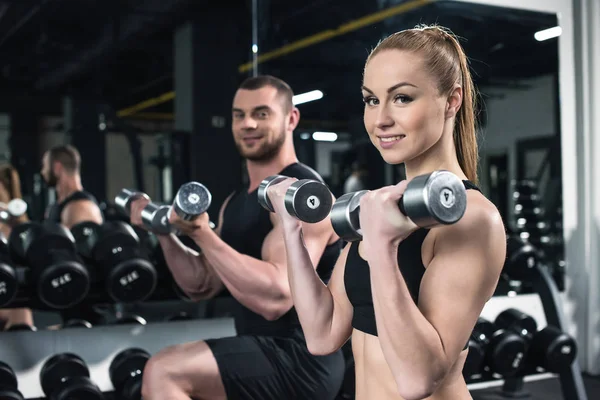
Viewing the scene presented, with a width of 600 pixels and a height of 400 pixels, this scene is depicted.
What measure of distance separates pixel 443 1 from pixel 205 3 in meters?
1.56

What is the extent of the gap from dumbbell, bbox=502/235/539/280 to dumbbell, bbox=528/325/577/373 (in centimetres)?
33

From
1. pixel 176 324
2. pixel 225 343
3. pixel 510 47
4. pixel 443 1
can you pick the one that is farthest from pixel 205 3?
pixel 225 343

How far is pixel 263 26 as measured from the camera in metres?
4.10

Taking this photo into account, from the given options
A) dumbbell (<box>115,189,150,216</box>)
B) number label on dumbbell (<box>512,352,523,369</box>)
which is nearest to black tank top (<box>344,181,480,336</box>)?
dumbbell (<box>115,189,150,216</box>)

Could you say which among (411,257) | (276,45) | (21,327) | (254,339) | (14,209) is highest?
(276,45)

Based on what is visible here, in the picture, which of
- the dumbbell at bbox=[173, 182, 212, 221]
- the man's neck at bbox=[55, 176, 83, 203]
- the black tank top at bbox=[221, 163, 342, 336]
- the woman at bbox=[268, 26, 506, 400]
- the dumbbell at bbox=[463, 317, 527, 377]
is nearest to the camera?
the woman at bbox=[268, 26, 506, 400]

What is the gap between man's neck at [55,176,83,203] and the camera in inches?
145

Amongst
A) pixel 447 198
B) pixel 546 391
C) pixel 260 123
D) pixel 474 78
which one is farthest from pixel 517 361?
pixel 447 198

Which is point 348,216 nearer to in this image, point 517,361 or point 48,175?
point 517,361

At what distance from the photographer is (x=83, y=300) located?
2.69m

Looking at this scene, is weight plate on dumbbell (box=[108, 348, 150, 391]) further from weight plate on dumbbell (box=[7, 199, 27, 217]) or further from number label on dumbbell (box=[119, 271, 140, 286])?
weight plate on dumbbell (box=[7, 199, 27, 217])

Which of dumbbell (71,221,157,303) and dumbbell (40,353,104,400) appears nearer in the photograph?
dumbbell (40,353,104,400)

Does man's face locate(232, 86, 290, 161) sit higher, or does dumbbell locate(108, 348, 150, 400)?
man's face locate(232, 86, 290, 161)

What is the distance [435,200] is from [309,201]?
433 mm
